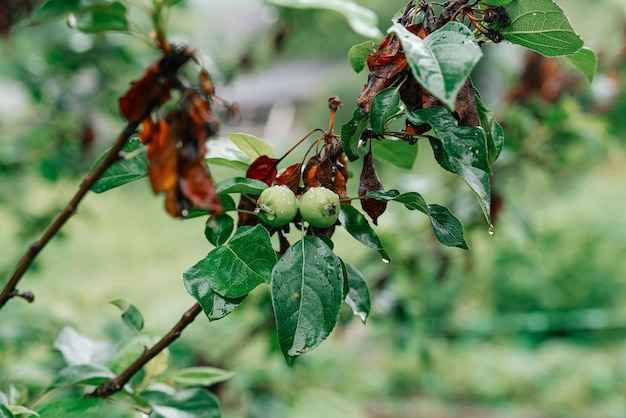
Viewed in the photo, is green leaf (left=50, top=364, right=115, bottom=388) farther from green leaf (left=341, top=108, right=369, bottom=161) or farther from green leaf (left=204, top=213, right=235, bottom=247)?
green leaf (left=341, top=108, right=369, bottom=161)

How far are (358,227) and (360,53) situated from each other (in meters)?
0.11

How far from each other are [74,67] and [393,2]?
11.0 ft

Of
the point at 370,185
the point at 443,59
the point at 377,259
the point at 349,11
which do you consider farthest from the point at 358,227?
the point at 377,259

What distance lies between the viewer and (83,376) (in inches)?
16.6

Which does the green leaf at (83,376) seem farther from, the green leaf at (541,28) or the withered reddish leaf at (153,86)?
the green leaf at (541,28)

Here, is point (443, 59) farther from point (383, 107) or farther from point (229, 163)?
point (229, 163)

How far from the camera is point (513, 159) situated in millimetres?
1096

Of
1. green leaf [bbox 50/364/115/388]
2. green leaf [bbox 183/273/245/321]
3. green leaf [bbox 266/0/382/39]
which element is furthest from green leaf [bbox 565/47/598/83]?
green leaf [bbox 50/364/115/388]

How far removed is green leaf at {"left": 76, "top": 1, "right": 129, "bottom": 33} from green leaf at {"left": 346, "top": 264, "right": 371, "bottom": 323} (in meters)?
0.22

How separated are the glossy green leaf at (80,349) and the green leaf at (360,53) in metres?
0.30

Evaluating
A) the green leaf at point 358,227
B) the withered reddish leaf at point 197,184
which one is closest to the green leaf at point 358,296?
the green leaf at point 358,227

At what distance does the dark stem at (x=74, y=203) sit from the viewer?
0.30 metres

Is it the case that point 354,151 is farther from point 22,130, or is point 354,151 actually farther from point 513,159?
point 22,130

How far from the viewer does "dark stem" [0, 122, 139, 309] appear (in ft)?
0.99
